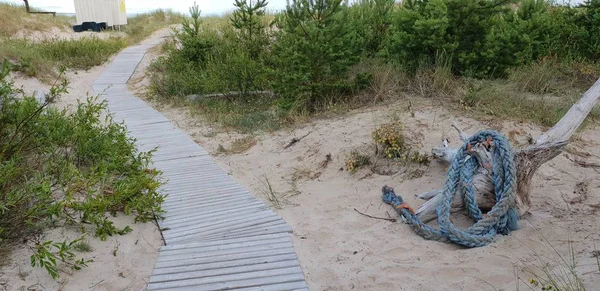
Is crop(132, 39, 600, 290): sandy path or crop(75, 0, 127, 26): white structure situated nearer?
crop(132, 39, 600, 290): sandy path

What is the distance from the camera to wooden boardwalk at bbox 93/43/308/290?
332 centimetres

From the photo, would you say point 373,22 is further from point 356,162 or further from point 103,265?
point 103,265

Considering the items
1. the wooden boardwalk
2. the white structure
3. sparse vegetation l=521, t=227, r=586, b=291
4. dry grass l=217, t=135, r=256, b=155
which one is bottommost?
dry grass l=217, t=135, r=256, b=155

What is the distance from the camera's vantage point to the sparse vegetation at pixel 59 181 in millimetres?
3602

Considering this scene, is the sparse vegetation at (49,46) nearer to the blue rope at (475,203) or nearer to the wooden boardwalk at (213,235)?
the wooden boardwalk at (213,235)

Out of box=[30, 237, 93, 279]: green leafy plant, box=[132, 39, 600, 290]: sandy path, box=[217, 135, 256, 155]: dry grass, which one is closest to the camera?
box=[30, 237, 93, 279]: green leafy plant

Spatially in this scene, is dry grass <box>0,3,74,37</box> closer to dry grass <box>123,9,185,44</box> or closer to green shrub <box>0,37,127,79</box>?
green shrub <box>0,37,127,79</box>

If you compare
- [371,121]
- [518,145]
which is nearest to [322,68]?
[371,121]

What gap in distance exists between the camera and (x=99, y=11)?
2281 centimetres

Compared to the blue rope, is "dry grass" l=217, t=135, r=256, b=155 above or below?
below

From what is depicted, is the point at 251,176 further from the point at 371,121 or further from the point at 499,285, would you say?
the point at 499,285

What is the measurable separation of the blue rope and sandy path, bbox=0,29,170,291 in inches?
88.1

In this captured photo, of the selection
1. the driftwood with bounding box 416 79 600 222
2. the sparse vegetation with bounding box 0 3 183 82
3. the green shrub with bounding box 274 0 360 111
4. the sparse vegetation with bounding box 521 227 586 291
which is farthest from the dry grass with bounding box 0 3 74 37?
the sparse vegetation with bounding box 521 227 586 291

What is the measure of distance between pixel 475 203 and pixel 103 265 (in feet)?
10.1
